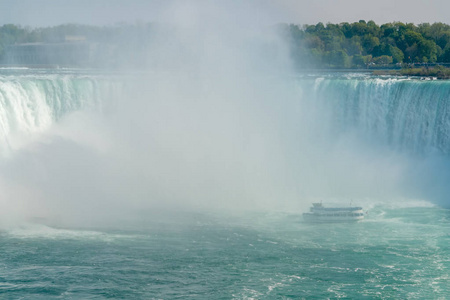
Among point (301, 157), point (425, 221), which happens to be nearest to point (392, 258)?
point (425, 221)

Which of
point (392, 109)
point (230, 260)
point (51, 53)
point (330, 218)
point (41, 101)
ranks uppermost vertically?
point (51, 53)

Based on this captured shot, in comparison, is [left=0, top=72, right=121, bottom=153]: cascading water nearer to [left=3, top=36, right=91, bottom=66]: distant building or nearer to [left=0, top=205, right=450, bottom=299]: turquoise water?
[left=0, top=205, right=450, bottom=299]: turquoise water

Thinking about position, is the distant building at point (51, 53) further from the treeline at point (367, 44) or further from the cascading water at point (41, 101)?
the cascading water at point (41, 101)

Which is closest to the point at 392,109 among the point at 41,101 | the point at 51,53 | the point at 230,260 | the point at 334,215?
the point at 334,215

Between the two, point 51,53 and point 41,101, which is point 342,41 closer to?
point 51,53

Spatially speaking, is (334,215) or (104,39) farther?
(104,39)

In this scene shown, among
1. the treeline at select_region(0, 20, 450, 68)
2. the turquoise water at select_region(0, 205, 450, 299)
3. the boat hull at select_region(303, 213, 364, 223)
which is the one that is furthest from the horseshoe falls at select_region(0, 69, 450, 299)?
the treeline at select_region(0, 20, 450, 68)

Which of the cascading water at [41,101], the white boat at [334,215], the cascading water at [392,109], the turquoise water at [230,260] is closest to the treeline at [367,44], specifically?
the cascading water at [392,109]
